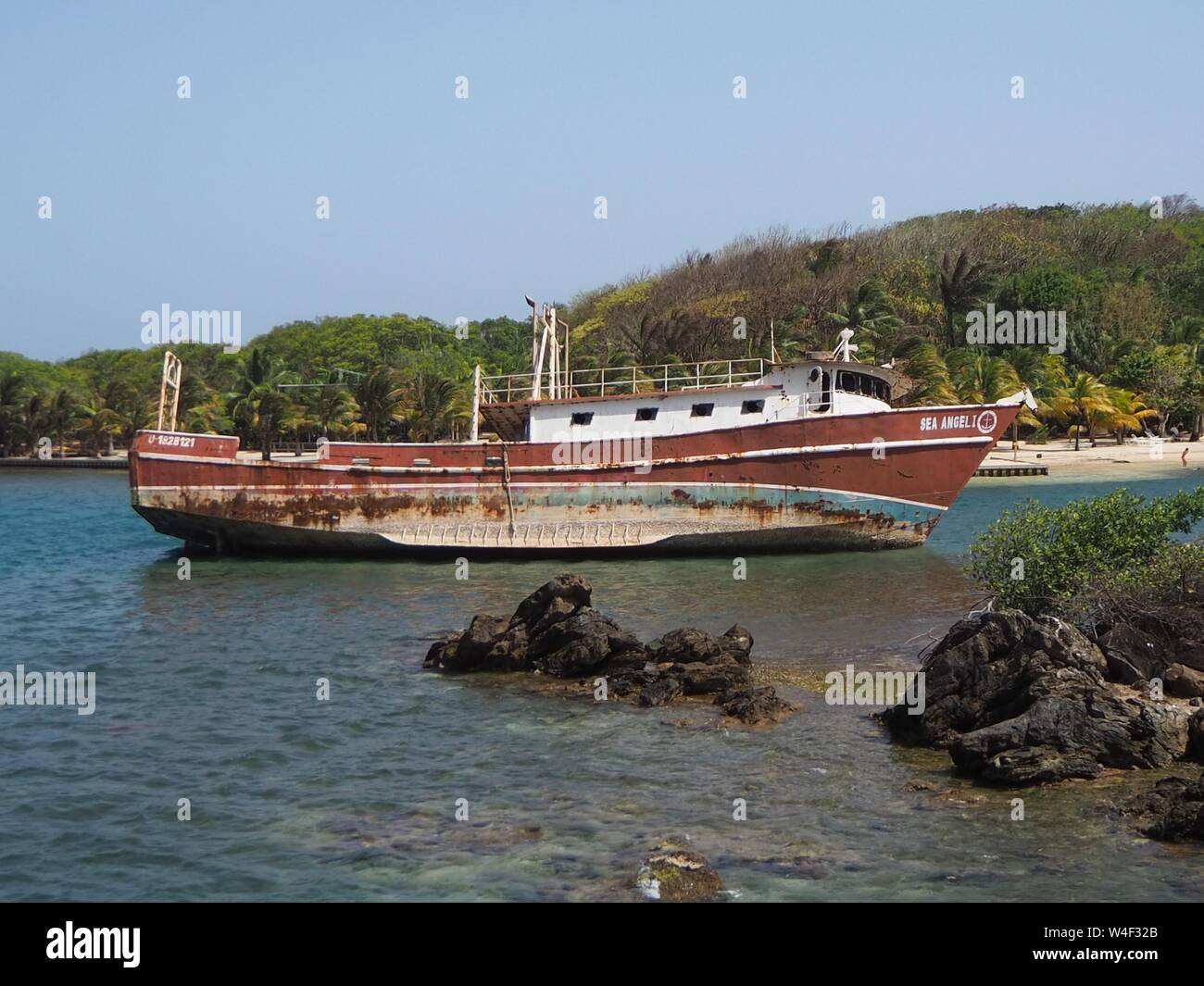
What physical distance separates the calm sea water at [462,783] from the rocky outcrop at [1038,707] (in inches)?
14.6

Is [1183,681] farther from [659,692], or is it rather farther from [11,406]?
[11,406]

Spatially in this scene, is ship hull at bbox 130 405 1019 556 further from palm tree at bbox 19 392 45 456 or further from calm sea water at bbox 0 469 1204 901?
palm tree at bbox 19 392 45 456

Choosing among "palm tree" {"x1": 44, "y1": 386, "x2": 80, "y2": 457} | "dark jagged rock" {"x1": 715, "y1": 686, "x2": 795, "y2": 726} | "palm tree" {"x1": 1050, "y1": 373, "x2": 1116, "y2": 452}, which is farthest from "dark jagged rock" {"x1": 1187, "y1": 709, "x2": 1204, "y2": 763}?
"palm tree" {"x1": 44, "y1": 386, "x2": 80, "y2": 457}

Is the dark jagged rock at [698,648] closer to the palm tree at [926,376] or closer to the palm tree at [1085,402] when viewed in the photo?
the palm tree at [926,376]

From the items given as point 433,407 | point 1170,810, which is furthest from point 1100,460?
point 1170,810

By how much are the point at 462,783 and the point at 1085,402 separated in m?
54.6

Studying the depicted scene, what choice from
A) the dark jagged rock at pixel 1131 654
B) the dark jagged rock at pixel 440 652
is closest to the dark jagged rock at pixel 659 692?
the dark jagged rock at pixel 440 652

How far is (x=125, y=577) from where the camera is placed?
101 feet

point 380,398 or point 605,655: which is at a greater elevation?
point 380,398

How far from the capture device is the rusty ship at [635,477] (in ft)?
99.2

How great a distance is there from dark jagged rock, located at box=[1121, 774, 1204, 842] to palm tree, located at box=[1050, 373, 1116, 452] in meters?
51.5

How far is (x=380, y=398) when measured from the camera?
221 feet

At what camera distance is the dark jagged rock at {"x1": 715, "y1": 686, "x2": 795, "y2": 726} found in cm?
1552
